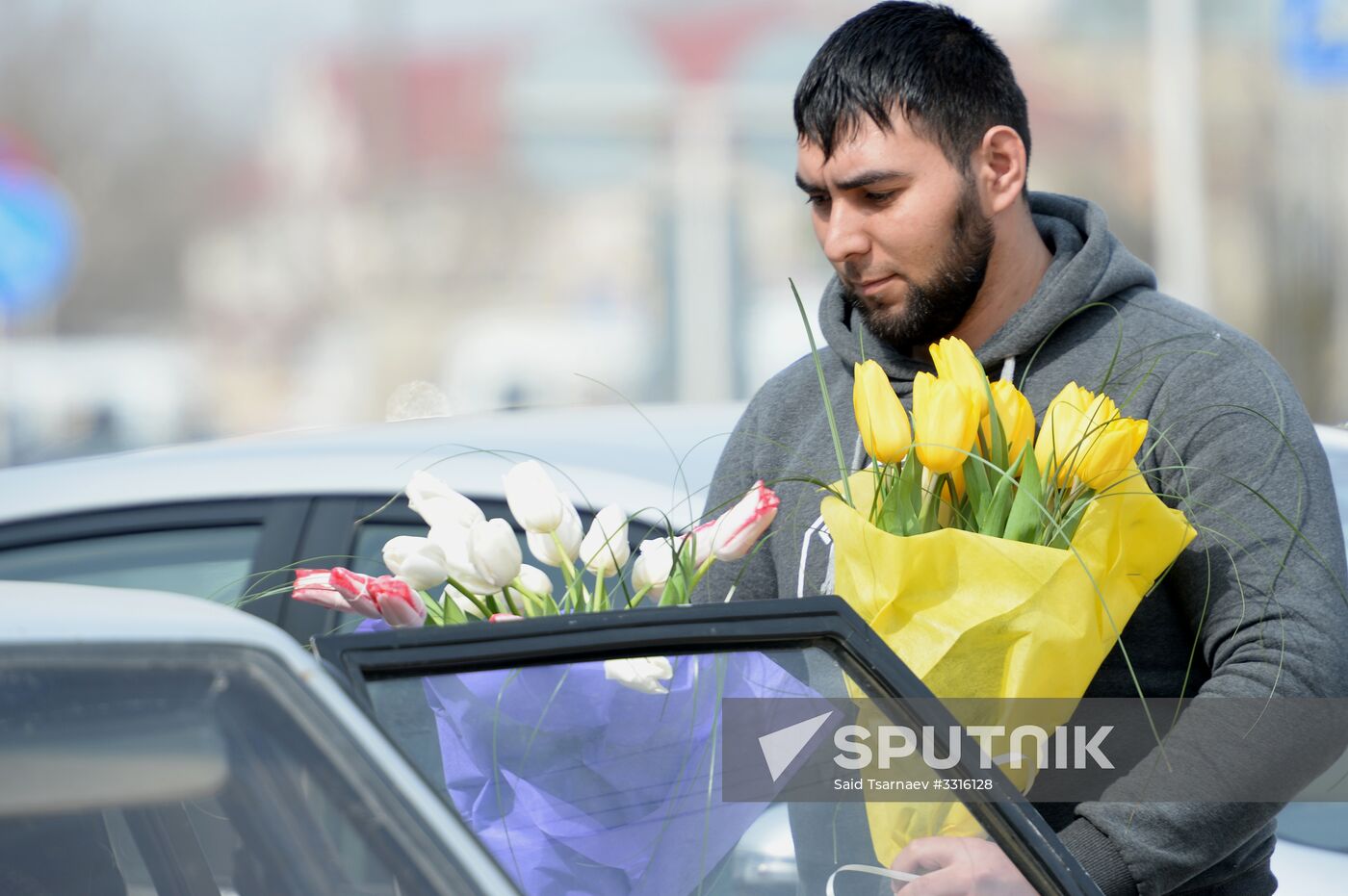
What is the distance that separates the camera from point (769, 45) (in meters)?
21.4

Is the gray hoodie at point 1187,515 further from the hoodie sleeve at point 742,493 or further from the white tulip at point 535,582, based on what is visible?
the white tulip at point 535,582

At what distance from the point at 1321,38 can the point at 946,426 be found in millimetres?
8120

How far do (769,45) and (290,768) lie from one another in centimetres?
2098

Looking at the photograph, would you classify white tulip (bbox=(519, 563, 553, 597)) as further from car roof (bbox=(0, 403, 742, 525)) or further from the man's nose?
car roof (bbox=(0, 403, 742, 525))

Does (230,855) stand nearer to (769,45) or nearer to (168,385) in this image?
(769,45)

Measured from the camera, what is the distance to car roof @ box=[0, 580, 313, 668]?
1.34m

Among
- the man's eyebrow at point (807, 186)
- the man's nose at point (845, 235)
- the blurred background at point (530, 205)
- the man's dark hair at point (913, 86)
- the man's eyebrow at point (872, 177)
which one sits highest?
the man's dark hair at point (913, 86)

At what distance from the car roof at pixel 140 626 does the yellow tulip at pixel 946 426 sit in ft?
2.00

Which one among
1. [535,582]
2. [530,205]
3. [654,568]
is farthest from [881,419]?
[530,205]

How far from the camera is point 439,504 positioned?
1686mm

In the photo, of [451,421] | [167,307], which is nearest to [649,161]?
[167,307]

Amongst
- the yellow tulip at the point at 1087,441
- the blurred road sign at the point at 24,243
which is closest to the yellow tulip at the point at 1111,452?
the yellow tulip at the point at 1087,441

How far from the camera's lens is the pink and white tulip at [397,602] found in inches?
61.5

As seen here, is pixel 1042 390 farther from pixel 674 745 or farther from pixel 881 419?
pixel 674 745
